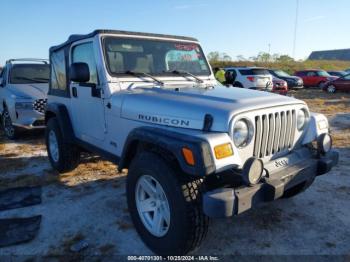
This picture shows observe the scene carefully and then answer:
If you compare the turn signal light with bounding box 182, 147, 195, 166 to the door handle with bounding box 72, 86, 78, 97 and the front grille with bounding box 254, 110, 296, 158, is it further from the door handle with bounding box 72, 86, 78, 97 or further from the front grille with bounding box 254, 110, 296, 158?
the door handle with bounding box 72, 86, 78, 97

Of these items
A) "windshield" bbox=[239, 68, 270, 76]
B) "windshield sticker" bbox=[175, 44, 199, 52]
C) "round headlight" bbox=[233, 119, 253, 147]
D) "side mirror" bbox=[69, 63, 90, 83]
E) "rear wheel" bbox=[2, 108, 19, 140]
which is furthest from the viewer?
"windshield" bbox=[239, 68, 270, 76]

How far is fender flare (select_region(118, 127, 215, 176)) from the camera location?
2.48m

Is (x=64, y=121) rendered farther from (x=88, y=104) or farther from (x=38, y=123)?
(x=38, y=123)

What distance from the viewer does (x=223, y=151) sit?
8.55ft

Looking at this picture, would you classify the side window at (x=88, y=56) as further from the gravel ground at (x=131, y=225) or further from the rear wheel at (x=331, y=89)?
the rear wheel at (x=331, y=89)

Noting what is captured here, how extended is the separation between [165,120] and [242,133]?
2.32ft

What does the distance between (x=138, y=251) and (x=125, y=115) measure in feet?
4.51

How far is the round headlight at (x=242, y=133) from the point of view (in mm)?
2767

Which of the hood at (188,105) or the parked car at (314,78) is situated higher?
the hood at (188,105)

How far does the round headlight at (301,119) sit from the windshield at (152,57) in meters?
1.65

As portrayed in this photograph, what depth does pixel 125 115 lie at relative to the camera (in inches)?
140

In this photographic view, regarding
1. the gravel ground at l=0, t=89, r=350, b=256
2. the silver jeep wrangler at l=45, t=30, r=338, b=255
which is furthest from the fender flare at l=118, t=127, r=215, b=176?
the gravel ground at l=0, t=89, r=350, b=256

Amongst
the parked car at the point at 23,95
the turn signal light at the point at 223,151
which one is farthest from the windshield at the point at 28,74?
the turn signal light at the point at 223,151

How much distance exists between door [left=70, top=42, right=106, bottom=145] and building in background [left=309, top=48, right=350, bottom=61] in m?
70.6
